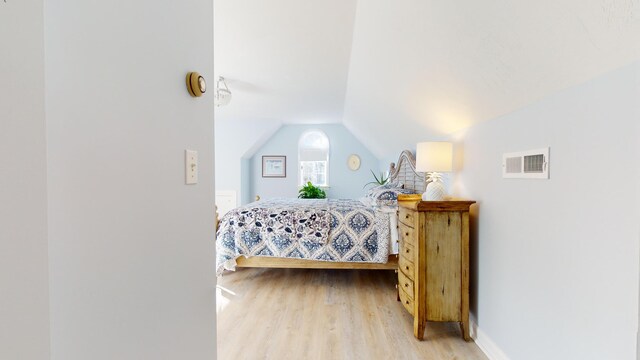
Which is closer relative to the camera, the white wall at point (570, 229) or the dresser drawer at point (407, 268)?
the white wall at point (570, 229)

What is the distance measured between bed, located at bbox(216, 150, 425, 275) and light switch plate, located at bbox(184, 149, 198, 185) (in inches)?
78.2

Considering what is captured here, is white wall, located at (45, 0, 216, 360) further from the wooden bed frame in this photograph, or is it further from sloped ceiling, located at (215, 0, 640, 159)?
the wooden bed frame

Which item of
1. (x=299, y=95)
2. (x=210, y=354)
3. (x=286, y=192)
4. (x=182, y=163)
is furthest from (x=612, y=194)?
(x=286, y=192)

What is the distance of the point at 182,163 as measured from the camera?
3.04 feet

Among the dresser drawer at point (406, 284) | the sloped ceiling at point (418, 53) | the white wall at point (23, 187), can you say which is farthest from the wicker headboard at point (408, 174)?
the white wall at point (23, 187)

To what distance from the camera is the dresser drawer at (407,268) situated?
2072 mm

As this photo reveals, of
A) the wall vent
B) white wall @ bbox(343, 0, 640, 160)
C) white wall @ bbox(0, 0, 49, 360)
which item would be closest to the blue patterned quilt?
white wall @ bbox(343, 0, 640, 160)

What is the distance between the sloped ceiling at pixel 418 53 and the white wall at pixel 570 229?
0.13 m

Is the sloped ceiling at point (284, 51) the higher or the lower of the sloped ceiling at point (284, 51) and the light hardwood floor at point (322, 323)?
the higher

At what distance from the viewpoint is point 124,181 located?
2.28 ft

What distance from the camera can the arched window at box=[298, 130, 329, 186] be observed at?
614 cm

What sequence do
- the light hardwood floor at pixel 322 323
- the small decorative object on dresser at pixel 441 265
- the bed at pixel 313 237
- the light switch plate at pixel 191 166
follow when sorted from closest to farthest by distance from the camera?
the light switch plate at pixel 191 166 → the light hardwood floor at pixel 322 323 → the small decorative object on dresser at pixel 441 265 → the bed at pixel 313 237

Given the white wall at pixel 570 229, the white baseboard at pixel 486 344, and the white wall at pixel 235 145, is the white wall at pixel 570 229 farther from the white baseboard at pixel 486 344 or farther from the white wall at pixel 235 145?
the white wall at pixel 235 145

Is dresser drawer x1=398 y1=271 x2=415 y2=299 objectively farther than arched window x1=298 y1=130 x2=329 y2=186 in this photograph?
No
